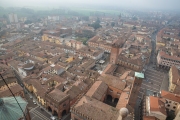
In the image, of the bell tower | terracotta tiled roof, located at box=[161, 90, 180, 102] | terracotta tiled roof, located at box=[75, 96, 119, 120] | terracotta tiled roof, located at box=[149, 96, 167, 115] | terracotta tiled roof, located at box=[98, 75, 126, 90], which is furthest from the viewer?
the bell tower

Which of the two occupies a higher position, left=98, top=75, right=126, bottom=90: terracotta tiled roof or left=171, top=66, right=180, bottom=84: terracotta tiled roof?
left=98, top=75, right=126, bottom=90: terracotta tiled roof

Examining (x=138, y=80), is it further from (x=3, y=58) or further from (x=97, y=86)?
(x=3, y=58)

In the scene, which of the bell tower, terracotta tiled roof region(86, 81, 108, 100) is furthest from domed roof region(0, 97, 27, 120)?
the bell tower

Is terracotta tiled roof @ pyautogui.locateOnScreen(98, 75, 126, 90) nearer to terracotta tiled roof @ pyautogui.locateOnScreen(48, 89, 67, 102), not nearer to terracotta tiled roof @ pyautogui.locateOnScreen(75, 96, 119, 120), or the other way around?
terracotta tiled roof @ pyautogui.locateOnScreen(75, 96, 119, 120)

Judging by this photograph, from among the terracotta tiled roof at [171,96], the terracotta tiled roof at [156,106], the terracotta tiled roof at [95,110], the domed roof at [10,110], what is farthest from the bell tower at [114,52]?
the domed roof at [10,110]

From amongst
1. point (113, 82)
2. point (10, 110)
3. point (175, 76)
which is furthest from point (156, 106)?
point (10, 110)

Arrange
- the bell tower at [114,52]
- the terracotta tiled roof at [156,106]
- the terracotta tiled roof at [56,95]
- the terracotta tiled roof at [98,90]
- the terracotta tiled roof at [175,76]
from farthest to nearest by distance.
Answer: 1. the bell tower at [114,52]
2. the terracotta tiled roof at [175,76]
3. the terracotta tiled roof at [98,90]
4. the terracotta tiled roof at [56,95]
5. the terracotta tiled roof at [156,106]

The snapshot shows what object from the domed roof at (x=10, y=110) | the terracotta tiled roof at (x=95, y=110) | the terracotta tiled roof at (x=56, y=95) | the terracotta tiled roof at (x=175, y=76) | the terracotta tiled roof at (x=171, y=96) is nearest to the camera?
the domed roof at (x=10, y=110)

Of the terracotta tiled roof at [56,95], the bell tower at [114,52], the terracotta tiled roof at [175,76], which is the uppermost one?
the bell tower at [114,52]

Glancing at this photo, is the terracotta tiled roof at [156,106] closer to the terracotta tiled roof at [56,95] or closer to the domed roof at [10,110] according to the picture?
the terracotta tiled roof at [56,95]

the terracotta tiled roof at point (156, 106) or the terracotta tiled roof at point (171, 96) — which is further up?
the terracotta tiled roof at point (156, 106)

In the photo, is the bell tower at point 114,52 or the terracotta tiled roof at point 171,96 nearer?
the terracotta tiled roof at point 171,96
